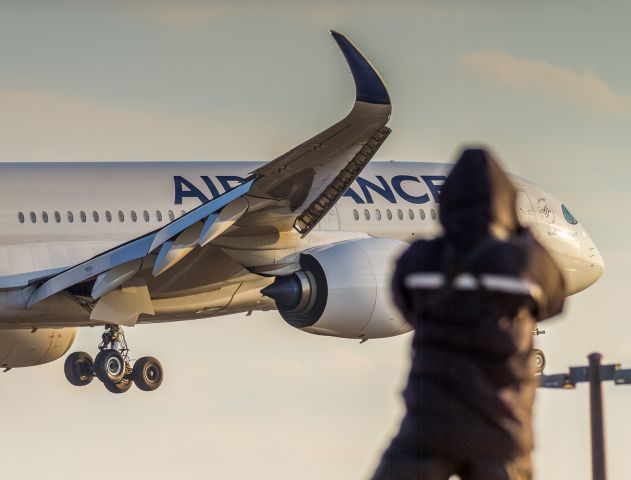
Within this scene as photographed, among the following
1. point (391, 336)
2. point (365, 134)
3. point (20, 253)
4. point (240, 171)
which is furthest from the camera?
point (240, 171)

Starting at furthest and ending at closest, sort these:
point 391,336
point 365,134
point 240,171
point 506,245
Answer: point 240,171 < point 391,336 < point 365,134 < point 506,245

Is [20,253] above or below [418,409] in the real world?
above

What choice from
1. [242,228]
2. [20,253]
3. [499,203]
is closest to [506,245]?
[499,203]

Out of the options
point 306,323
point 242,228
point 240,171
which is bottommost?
point 306,323

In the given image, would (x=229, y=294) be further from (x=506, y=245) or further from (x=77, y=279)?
(x=506, y=245)

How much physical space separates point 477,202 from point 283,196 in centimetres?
2058

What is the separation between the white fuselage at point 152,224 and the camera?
2981 centimetres

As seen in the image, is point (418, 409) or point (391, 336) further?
point (391, 336)

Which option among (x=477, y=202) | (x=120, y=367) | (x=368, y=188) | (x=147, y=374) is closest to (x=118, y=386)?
(x=120, y=367)

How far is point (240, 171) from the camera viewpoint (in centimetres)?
3288

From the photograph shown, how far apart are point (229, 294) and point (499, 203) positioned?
83.9ft

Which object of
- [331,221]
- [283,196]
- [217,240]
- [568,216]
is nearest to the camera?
[283,196]

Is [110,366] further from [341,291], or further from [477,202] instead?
[477,202]

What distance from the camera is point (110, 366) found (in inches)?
1321
